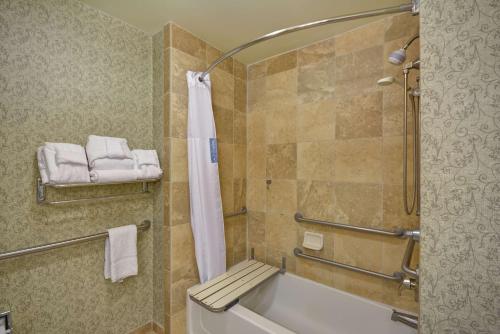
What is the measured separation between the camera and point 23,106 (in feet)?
3.47

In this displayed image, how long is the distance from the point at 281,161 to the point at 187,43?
44.2 inches

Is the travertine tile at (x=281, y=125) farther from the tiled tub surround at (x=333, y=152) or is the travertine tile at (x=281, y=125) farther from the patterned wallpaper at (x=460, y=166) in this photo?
the patterned wallpaper at (x=460, y=166)

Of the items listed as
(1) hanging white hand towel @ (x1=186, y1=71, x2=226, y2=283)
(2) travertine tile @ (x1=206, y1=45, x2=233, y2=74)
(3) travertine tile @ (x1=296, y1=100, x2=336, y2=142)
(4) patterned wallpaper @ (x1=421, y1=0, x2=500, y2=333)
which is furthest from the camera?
(2) travertine tile @ (x1=206, y1=45, x2=233, y2=74)

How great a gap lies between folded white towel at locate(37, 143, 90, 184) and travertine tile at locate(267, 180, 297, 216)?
4.34ft

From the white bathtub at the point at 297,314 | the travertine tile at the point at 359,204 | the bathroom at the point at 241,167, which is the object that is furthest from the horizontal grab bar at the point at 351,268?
the travertine tile at the point at 359,204

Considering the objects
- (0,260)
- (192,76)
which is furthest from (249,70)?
(0,260)

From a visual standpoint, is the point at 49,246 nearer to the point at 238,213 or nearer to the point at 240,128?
the point at 238,213

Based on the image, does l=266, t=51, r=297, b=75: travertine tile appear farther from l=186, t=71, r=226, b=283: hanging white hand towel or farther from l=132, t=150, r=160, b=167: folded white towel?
l=132, t=150, r=160, b=167: folded white towel

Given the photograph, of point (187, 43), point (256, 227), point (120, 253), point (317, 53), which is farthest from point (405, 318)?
point (187, 43)

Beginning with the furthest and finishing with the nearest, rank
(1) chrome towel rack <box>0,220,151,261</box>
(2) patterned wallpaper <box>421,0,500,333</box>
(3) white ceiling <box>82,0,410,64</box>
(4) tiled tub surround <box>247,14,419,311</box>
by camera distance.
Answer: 1. (4) tiled tub surround <box>247,14,419,311</box>
2. (3) white ceiling <box>82,0,410,64</box>
3. (1) chrome towel rack <box>0,220,151,261</box>
4. (2) patterned wallpaper <box>421,0,500,333</box>

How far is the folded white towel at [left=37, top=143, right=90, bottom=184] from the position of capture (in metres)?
1.01

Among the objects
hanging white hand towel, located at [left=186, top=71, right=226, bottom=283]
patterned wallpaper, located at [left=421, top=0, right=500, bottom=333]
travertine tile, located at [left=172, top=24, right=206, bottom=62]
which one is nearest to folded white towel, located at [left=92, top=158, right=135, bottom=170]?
hanging white hand towel, located at [left=186, top=71, right=226, bottom=283]

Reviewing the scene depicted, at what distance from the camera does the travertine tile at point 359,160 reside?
1.40m

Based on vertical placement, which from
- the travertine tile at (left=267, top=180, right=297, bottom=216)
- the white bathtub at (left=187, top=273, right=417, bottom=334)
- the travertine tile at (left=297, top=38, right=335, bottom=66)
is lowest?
the white bathtub at (left=187, top=273, right=417, bottom=334)
